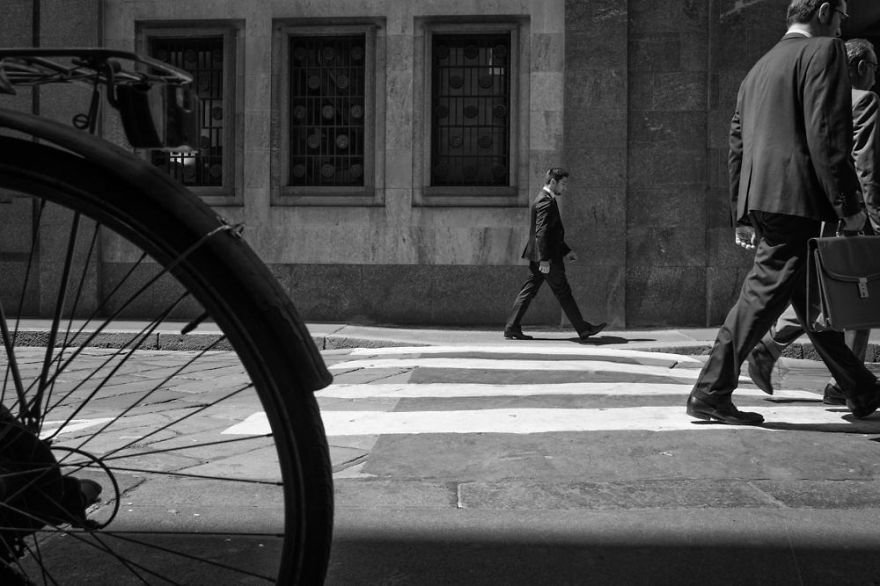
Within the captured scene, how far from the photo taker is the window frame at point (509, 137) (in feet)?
45.6

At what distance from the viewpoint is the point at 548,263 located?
38.3 ft

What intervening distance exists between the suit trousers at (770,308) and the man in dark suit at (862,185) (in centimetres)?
40

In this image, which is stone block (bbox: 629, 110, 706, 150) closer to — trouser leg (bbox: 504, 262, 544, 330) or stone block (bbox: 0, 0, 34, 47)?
trouser leg (bbox: 504, 262, 544, 330)

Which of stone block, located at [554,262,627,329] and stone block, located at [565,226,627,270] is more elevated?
stone block, located at [565,226,627,270]

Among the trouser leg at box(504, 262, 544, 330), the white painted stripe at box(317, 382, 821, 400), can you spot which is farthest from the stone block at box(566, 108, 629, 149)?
the white painted stripe at box(317, 382, 821, 400)

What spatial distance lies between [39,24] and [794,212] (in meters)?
12.1

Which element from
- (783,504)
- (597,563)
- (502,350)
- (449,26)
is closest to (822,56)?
(783,504)

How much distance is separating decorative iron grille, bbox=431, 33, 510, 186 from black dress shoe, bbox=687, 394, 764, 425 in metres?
9.43

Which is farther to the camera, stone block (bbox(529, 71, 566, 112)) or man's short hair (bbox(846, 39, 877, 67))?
stone block (bbox(529, 71, 566, 112))

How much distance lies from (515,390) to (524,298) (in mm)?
5392

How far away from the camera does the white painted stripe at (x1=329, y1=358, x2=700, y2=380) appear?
25.0 ft

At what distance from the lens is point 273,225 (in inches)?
558

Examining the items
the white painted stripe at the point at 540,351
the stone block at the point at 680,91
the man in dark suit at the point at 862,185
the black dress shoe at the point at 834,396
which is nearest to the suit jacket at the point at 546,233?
the white painted stripe at the point at 540,351

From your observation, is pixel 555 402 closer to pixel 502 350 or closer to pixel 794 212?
pixel 794 212
